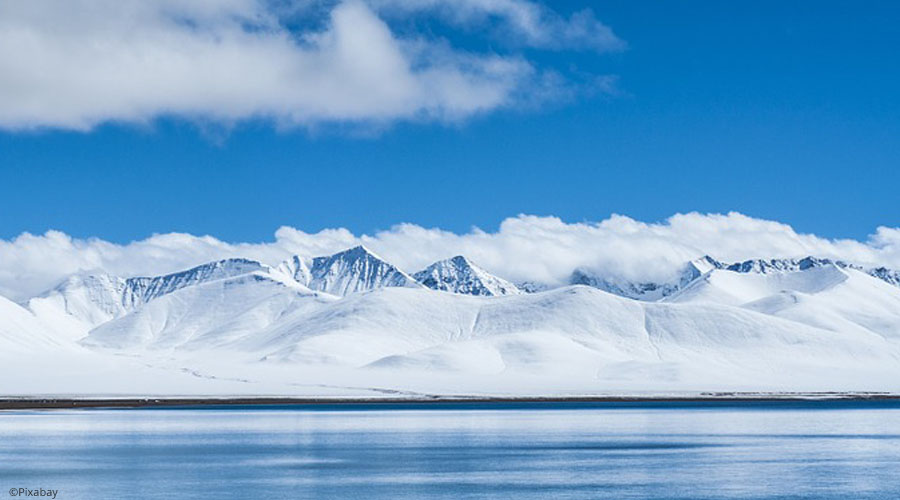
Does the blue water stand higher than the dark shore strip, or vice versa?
the dark shore strip

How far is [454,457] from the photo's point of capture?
79.7 meters

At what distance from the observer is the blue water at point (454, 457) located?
199ft

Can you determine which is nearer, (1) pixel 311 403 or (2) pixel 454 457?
(2) pixel 454 457

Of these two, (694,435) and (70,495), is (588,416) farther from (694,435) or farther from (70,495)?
(70,495)

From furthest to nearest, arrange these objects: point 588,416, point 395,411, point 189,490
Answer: point 395,411 < point 588,416 < point 189,490

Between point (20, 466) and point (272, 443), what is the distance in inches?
993

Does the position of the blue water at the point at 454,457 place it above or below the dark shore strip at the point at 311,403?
below

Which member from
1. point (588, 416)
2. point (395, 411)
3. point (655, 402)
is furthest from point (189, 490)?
point (655, 402)

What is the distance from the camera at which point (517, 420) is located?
130 m

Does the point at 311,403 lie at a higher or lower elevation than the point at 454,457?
higher

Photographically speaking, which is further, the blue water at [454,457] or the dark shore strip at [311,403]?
the dark shore strip at [311,403]

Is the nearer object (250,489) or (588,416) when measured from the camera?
(250,489)

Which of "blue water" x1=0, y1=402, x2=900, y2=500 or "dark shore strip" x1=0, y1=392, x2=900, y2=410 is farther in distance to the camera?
"dark shore strip" x1=0, y1=392, x2=900, y2=410

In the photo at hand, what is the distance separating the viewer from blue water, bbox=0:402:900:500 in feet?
199
